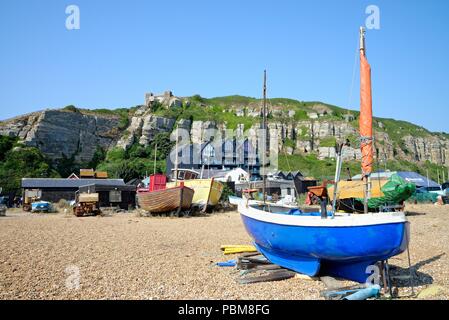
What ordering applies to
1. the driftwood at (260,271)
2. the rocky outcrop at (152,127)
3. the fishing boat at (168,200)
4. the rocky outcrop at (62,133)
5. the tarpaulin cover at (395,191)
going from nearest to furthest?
the driftwood at (260,271) → the tarpaulin cover at (395,191) → the fishing boat at (168,200) → the rocky outcrop at (62,133) → the rocky outcrop at (152,127)

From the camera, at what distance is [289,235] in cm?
883

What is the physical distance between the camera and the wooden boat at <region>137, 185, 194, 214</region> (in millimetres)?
26797

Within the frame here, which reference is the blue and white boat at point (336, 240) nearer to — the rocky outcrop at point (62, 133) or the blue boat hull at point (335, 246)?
the blue boat hull at point (335, 246)

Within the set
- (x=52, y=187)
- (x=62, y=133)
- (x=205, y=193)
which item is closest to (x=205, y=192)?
(x=205, y=193)

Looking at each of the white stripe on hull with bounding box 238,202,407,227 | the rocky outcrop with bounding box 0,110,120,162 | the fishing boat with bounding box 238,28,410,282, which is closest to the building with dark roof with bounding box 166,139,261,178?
the rocky outcrop with bounding box 0,110,120,162

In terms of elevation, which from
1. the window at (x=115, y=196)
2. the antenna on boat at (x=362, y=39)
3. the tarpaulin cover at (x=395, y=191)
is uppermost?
the antenna on boat at (x=362, y=39)

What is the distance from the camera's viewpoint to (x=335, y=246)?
26.6ft

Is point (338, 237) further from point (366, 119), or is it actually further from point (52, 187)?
point (52, 187)

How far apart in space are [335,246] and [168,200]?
65.9 feet

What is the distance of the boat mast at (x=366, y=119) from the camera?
32.3ft

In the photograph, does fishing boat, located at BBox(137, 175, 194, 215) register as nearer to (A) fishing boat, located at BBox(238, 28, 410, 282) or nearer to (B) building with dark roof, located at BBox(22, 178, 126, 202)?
(A) fishing boat, located at BBox(238, 28, 410, 282)

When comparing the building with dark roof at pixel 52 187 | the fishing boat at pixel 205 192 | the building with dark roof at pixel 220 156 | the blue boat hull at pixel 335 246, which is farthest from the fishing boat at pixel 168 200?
the building with dark roof at pixel 220 156
